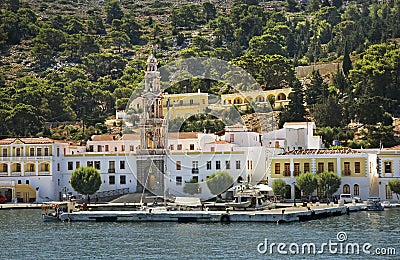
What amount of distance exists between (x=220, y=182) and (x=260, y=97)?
107 ft

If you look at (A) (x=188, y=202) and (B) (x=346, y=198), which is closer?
(A) (x=188, y=202)

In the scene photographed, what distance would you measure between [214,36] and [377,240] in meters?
120

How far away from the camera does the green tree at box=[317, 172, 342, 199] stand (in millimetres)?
67562

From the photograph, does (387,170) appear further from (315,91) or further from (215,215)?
(315,91)

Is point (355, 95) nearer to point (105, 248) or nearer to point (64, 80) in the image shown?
point (64, 80)

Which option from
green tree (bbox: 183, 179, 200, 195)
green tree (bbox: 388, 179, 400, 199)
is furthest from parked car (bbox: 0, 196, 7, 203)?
green tree (bbox: 388, 179, 400, 199)

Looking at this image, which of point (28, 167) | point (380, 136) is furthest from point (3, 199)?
point (380, 136)

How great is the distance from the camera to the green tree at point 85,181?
73.8 m

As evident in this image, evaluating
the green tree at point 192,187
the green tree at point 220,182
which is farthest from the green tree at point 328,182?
the green tree at point 192,187

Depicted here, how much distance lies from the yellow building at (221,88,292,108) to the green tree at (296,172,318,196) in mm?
32940

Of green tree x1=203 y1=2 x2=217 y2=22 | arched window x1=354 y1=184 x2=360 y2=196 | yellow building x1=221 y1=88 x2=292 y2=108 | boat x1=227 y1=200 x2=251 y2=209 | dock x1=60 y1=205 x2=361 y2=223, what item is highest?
green tree x1=203 y1=2 x2=217 y2=22

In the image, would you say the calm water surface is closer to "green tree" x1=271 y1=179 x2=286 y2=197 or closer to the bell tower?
"green tree" x1=271 y1=179 x2=286 y2=197

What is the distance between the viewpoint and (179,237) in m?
51.7

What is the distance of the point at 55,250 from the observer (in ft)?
155
